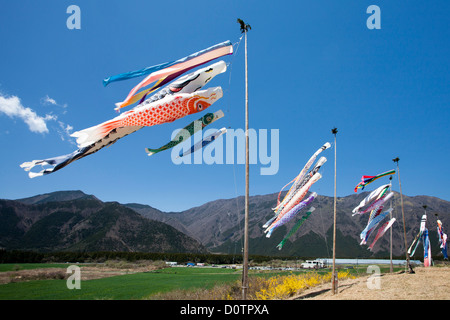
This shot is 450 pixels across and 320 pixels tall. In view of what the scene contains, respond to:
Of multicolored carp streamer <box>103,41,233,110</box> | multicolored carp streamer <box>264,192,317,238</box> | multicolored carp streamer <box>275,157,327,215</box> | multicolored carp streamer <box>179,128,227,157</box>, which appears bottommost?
multicolored carp streamer <box>264,192,317,238</box>

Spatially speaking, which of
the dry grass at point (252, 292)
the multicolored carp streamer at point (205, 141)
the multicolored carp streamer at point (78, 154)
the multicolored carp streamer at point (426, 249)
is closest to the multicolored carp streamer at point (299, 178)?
the dry grass at point (252, 292)

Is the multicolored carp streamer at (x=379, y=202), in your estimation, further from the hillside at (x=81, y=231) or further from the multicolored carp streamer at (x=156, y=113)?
the hillside at (x=81, y=231)

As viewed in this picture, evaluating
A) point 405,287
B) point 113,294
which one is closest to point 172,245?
point 113,294

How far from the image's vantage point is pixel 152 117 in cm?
845

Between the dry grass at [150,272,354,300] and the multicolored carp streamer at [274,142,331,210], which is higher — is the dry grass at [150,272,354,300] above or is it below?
below

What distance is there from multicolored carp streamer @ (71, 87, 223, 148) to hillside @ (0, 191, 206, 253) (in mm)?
108880

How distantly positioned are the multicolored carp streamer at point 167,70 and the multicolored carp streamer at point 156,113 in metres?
1.01

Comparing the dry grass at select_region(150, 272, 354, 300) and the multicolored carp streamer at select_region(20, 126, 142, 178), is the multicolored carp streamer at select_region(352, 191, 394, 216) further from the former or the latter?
the multicolored carp streamer at select_region(20, 126, 142, 178)

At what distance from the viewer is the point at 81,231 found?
391 feet

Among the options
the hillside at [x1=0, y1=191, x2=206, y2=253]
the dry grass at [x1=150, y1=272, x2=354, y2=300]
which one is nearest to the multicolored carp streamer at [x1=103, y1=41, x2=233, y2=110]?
the dry grass at [x1=150, y1=272, x2=354, y2=300]

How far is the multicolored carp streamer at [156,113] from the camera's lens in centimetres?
796

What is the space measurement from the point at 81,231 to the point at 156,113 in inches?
5185

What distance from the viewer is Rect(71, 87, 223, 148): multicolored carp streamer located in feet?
26.1
